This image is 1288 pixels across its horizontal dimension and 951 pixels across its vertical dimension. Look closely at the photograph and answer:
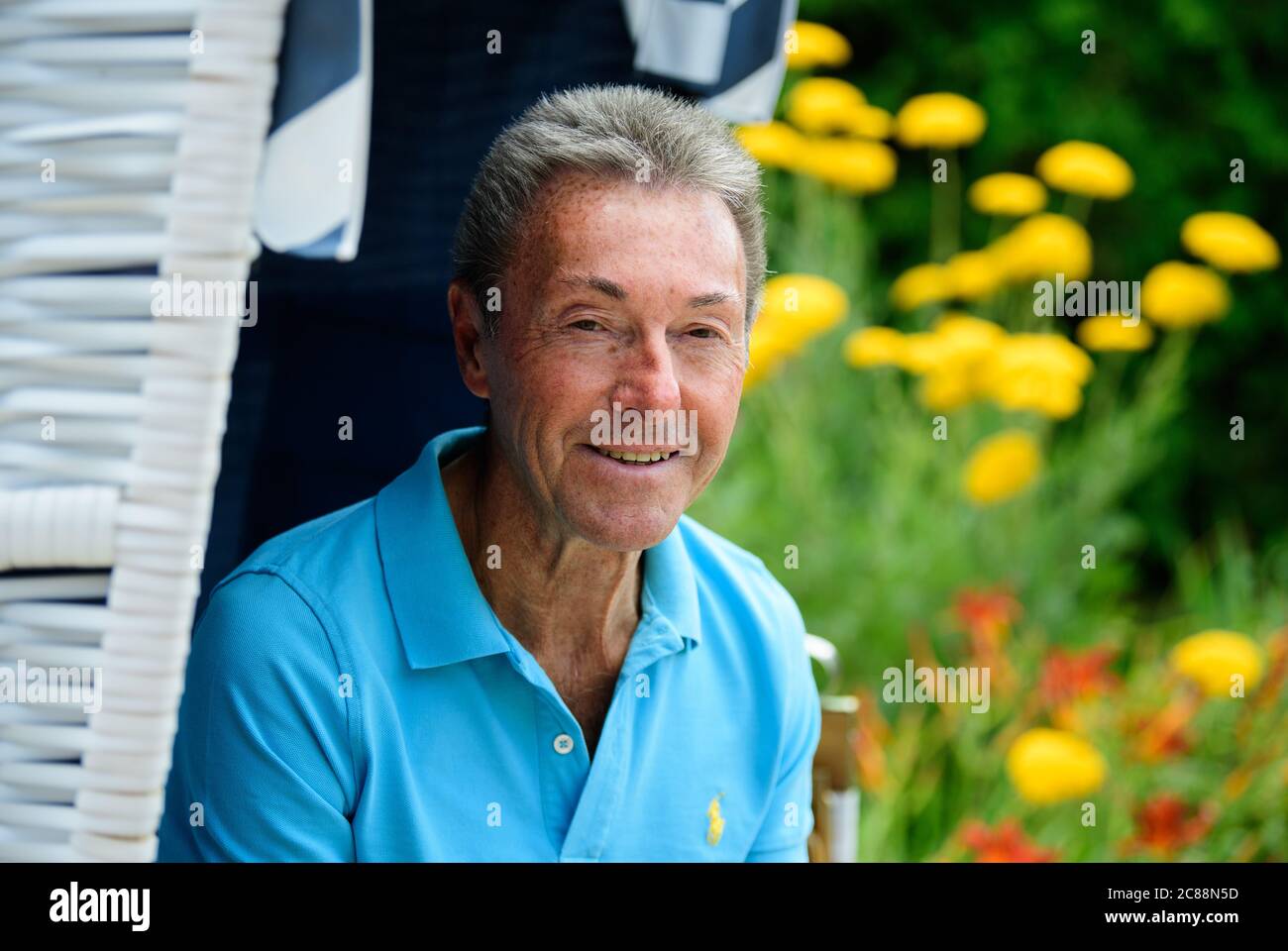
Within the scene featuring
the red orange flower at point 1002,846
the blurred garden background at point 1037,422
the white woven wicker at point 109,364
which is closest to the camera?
the white woven wicker at point 109,364

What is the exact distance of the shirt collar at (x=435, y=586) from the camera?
1.28 meters

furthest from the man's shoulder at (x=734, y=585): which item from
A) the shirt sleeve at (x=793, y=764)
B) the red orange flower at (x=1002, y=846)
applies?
the red orange flower at (x=1002, y=846)

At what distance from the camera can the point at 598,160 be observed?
121 centimetres

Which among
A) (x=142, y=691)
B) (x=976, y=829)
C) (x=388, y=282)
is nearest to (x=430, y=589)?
(x=142, y=691)

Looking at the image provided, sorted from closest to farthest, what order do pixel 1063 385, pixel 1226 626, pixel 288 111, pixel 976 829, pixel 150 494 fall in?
pixel 150 494 → pixel 288 111 → pixel 976 829 → pixel 1063 385 → pixel 1226 626

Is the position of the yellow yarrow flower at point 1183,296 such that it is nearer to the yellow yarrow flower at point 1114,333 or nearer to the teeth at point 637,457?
the yellow yarrow flower at point 1114,333

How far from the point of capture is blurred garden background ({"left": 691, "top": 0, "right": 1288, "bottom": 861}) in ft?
8.79

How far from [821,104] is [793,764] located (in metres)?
1.83

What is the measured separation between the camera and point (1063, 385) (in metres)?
2.78

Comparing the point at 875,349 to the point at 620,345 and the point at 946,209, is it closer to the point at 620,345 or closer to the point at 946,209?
the point at 946,209

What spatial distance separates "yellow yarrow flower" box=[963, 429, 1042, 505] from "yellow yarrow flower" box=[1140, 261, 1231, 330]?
435mm

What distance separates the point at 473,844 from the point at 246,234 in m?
0.60

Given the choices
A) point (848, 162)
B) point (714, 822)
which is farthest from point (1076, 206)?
A: point (714, 822)
